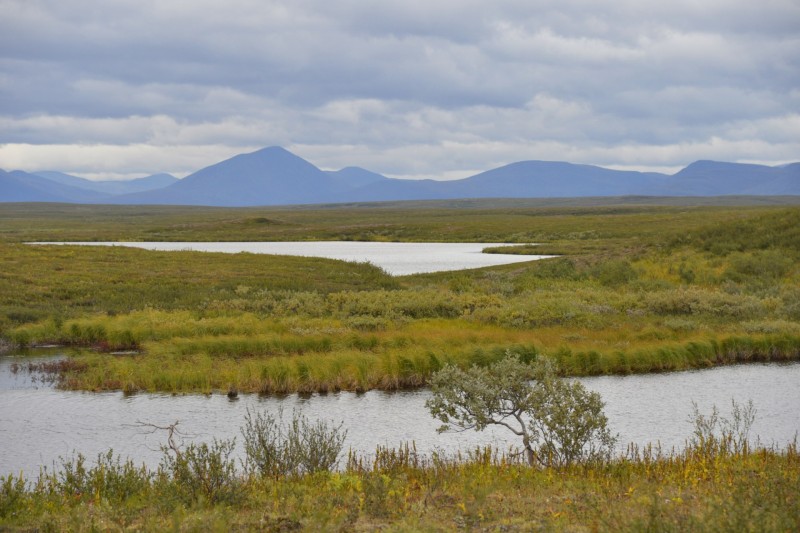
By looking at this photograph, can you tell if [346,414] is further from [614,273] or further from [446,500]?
[614,273]

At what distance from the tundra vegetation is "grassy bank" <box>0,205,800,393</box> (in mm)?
129

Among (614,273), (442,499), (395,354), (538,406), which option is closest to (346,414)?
(395,354)

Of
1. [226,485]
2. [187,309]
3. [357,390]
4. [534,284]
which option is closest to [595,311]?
[534,284]

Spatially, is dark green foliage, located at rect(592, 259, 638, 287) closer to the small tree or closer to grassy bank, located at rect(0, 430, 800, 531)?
the small tree

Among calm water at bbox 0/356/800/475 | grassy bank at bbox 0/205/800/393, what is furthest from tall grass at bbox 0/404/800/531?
grassy bank at bbox 0/205/800/393

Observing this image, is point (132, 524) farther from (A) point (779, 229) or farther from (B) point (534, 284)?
(A) point (779, 229)

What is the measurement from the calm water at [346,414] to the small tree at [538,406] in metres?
2.74

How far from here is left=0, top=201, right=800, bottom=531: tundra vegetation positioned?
11.0m

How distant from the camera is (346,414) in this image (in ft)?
72.9

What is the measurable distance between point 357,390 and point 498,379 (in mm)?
9077

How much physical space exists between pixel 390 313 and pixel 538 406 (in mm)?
22116

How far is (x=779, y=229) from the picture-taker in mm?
54156

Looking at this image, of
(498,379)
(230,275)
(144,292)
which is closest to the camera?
(498,379)

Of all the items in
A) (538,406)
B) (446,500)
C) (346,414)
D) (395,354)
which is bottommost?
(346,414)
